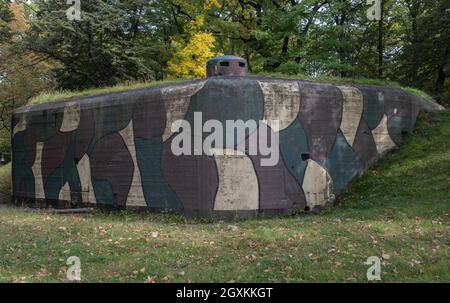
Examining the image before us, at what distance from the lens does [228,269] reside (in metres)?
6.88

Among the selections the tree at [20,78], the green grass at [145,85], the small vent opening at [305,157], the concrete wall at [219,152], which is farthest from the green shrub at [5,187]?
the small vent opening at [305,157]

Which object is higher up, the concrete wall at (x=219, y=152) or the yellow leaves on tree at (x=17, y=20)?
the yellow leaves on tree at (x=17, y=20)

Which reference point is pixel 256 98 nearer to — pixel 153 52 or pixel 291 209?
pixel 291 209

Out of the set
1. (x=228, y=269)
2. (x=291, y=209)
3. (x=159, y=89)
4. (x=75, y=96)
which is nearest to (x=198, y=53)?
(x=75, y=96)

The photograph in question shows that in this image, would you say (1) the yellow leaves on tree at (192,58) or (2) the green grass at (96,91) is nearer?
(2) the green grass at (96,91)

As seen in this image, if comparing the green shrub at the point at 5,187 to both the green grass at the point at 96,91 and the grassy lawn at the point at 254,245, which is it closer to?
the green grass at the point at 96,91

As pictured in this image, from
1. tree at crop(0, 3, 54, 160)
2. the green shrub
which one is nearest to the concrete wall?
the green shrub

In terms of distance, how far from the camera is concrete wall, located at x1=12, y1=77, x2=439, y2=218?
11.7 meters

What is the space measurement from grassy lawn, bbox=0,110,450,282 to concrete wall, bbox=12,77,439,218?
2.58ft

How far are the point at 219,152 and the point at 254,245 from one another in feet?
13.1

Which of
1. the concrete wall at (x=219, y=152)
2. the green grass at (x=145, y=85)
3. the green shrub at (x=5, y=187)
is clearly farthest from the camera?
the green shrub at (x=5, y=187)

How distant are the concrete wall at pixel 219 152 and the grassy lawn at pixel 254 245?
0.79 meters

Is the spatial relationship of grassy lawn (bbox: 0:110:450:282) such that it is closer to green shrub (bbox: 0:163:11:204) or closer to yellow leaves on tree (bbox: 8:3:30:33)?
green shrub (bbox: 0:163:11:204)

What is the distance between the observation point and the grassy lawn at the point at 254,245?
264 inches
